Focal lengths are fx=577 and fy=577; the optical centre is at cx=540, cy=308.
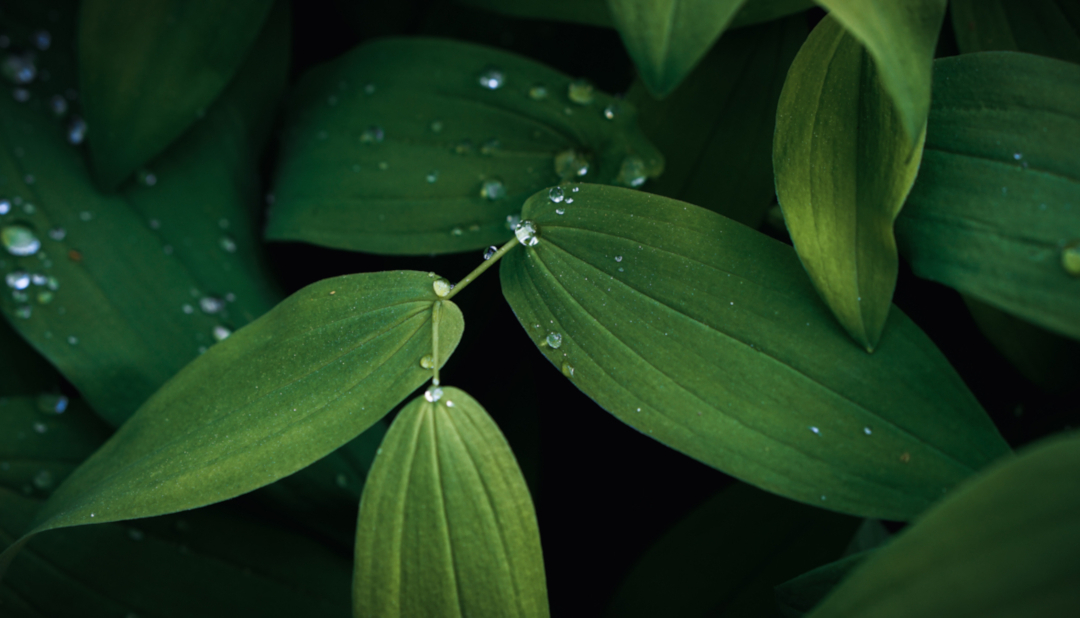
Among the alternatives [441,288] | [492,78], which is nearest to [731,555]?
[441,288]

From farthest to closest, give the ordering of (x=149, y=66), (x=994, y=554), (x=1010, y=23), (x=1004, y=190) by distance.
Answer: (x=149, y=66) → (x=1010, y=23) → (x=1004, y=190) → (x=994, y=554)

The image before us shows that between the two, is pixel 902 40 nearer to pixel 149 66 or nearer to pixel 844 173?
pixel 844 173

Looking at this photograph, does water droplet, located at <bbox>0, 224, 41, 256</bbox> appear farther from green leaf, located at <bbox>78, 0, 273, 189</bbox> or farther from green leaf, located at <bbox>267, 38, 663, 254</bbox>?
green leaf, located at <bbox>267, 38, 663, 254</bbox>

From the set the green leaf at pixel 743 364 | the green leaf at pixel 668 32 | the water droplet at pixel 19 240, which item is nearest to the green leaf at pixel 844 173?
the green leaf at pixel 743 364

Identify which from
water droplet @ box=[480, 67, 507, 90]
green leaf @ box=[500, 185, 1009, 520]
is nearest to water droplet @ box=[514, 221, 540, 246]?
green leaf @ box=[500, 185, 1009, 520]

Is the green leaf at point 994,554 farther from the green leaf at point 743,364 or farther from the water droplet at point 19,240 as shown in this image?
the water droplet at point 19,240

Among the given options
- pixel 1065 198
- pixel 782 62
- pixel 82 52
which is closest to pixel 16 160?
pixel 82 52
